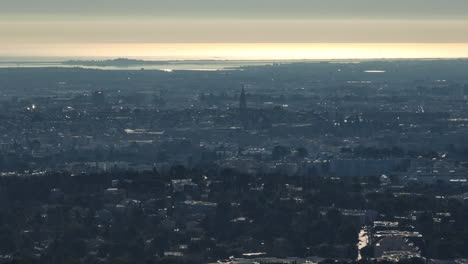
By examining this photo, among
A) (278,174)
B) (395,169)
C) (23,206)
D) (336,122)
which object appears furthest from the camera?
(336,122)

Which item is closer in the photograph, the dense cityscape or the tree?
the dense cityscape

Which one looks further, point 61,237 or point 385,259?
point 61,237

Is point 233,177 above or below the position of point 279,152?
above

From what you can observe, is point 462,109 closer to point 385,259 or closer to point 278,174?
point 278,174

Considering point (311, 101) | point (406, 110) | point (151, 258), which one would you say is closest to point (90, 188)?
point (151, 258)

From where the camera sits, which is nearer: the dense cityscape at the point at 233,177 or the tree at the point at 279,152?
the dense cityscape at the point at 233,177

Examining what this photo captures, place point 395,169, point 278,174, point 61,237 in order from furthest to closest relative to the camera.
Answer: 1. point 395,169
2. point 278,174
3. point 61,237

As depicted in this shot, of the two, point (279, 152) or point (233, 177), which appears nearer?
point (233, 177)
